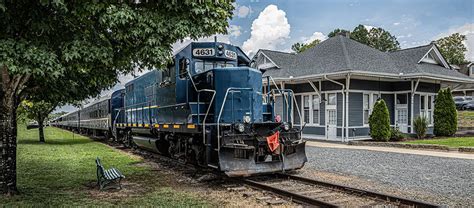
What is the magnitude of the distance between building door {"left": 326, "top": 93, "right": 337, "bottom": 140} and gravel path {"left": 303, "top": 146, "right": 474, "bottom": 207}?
17.5ft

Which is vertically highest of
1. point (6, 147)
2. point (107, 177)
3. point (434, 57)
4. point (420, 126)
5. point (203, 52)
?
point (434, 57)

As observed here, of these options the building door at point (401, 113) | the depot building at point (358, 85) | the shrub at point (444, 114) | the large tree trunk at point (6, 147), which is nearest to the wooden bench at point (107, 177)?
the large tree trunk at point (6, 147)

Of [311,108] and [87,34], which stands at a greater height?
[87,34]

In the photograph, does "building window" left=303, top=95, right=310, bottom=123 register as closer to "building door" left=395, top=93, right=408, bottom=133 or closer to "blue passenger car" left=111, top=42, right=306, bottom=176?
"building door" left=395, top=93, right=408, bottom=133

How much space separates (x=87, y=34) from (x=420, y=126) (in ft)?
63.3

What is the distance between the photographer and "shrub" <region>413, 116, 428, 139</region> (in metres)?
21.2

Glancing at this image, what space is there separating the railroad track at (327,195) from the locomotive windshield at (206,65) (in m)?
3.40

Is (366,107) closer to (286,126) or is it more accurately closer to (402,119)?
(402,119)

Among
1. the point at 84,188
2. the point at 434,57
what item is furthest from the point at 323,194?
the point at 434,57

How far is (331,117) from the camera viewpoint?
21.9 meters

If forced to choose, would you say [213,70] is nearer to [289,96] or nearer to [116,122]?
[289,96]

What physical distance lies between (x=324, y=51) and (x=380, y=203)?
63.4 feet

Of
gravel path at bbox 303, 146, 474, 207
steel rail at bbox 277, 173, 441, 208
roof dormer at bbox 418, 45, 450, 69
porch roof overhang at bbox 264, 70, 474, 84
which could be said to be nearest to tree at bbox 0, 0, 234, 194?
steel rail at bbox 277, 173, 441, 208

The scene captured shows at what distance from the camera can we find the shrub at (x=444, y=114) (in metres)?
21.9
